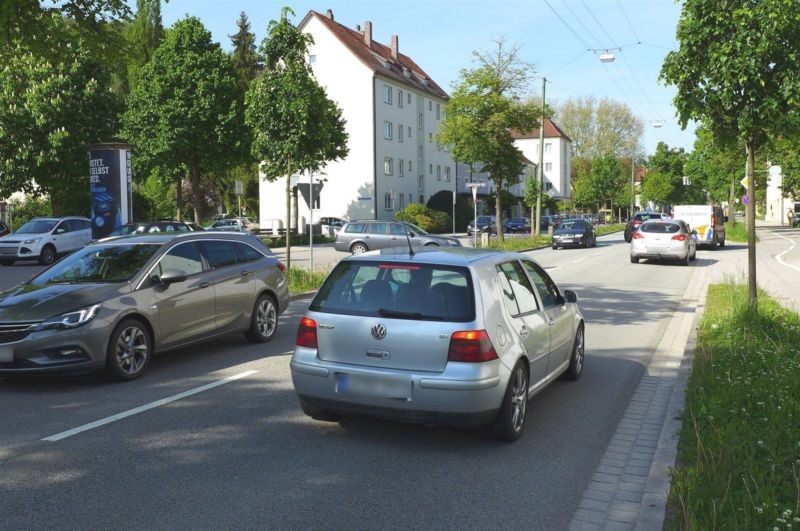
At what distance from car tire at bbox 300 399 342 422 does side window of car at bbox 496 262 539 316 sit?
1643 mm

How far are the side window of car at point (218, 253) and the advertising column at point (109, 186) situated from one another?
12.6m

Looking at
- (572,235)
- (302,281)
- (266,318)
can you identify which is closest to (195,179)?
(572,235)

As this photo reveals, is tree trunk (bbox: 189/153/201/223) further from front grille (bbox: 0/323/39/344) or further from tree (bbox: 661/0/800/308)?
front grille (bbox: 0/323/39/344)

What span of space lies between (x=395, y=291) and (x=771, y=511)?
281 cm

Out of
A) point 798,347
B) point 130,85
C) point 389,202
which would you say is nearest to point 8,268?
point 798,347

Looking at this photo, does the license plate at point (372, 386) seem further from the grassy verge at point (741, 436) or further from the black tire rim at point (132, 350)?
the black tire rim at point (132, 350)

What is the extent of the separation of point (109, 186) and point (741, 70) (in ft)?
55.7

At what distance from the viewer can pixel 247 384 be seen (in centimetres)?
755

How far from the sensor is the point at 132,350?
7793 mm

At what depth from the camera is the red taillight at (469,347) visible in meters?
5.25

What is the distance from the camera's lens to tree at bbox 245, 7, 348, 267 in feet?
60.7

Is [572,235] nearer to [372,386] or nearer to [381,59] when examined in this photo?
[372,386]

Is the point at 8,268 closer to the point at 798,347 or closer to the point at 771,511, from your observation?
the point at 798,347

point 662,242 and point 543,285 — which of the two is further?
point 662,242
